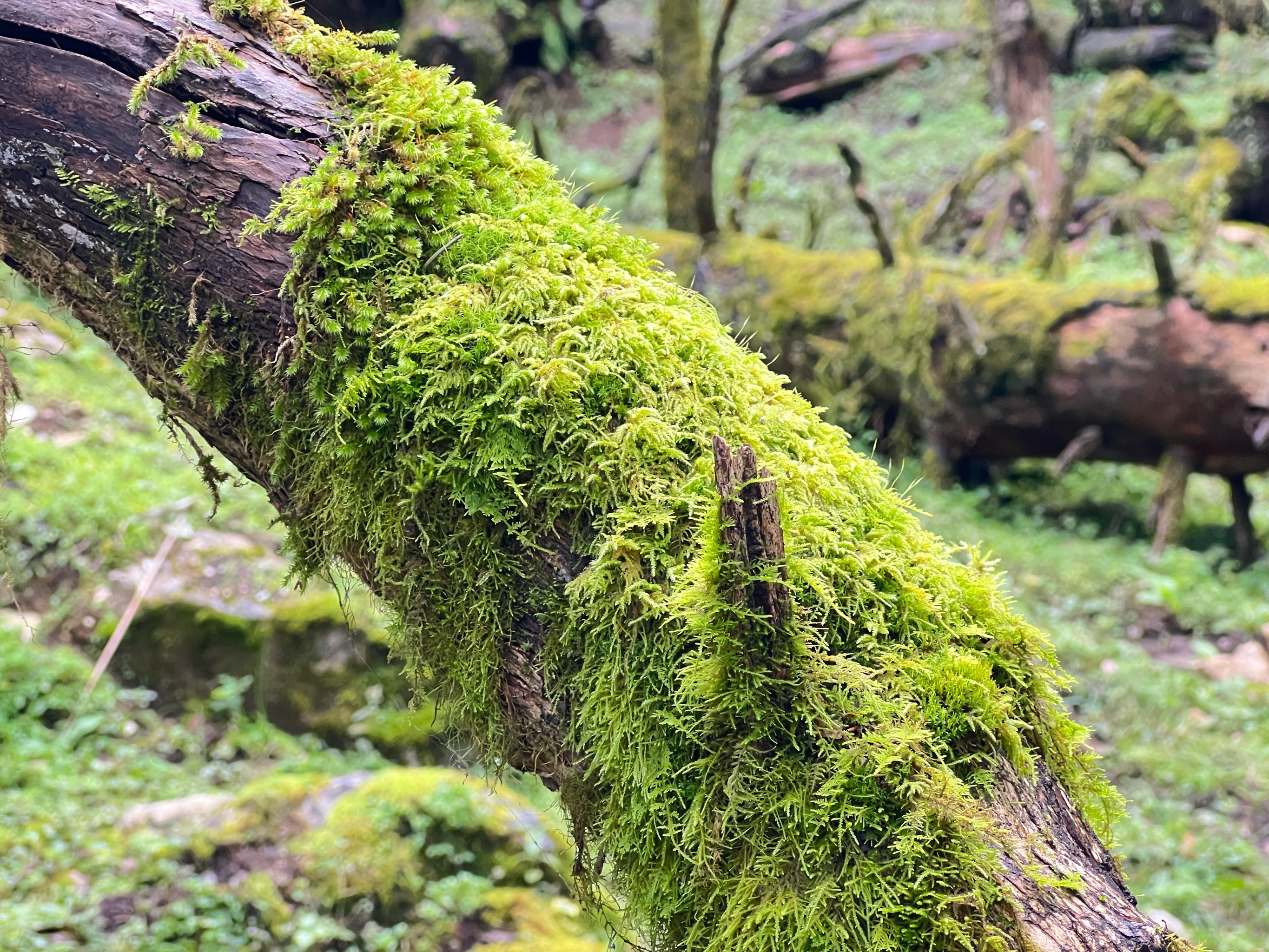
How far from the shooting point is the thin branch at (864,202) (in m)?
7.22

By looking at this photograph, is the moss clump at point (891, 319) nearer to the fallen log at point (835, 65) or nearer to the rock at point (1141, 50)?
the fallen log at point (835, 65)

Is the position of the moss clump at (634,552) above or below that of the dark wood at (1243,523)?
above

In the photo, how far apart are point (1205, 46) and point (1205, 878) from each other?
54.9 ft

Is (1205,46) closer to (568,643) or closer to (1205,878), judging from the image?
(1205,878)

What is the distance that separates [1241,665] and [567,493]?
18.5 ft

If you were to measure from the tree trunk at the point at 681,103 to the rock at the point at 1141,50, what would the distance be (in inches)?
436

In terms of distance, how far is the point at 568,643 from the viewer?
1455 millimetres

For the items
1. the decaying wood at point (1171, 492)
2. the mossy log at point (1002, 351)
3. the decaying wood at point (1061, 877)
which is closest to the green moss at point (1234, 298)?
the mossy log at point (1002, 351)

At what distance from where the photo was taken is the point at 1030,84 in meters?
10.2

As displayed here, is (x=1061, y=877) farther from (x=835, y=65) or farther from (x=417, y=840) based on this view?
(x=835, y=65)

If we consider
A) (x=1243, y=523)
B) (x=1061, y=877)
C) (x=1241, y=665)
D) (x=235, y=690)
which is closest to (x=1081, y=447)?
(x=1243, y=523)

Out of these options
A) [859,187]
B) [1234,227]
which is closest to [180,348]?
[859,187]

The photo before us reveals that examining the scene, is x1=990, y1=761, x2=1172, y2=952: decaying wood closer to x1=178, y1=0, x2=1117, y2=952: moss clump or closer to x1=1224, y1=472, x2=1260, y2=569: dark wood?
x1=178, y1=0, x2=1117, y2=952: moss clump

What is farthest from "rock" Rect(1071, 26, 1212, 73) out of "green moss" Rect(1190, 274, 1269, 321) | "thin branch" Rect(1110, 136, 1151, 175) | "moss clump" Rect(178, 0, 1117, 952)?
"moss clump" Rect(178, 0, 1117, 952)
